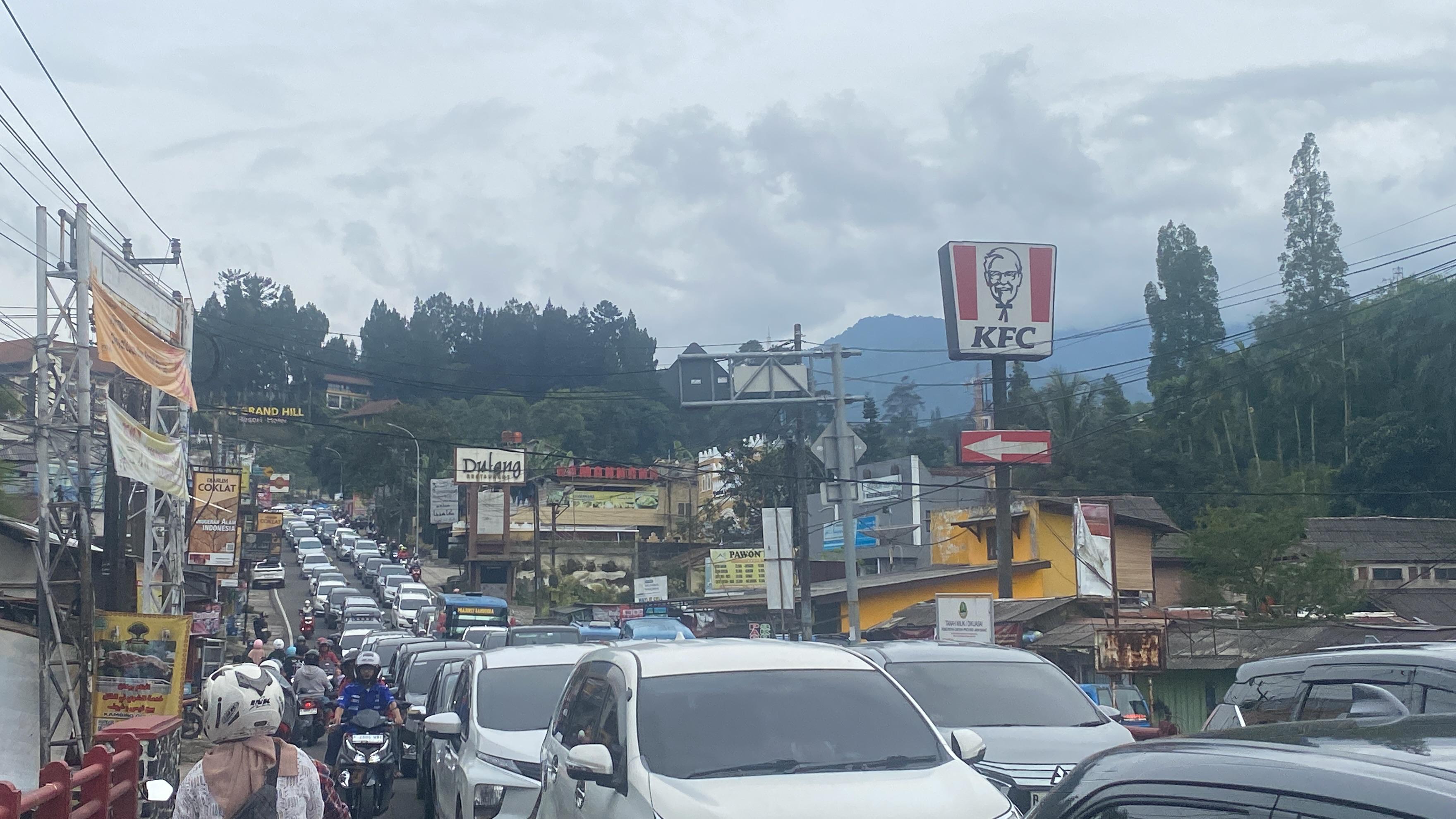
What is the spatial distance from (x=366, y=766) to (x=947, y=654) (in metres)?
5.39

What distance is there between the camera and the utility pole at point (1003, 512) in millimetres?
27969

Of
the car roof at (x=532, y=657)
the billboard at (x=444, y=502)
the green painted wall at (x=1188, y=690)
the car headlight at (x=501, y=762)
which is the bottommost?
the green painted wall at (x=1188, y=690)

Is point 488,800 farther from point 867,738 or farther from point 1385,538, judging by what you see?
point 1385,538

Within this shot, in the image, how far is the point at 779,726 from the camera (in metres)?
6.48

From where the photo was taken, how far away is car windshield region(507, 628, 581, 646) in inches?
885

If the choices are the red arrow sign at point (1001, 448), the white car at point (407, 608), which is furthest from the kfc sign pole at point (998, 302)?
the white car at point (407, 608)

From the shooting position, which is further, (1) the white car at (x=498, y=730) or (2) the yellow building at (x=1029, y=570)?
(2) the yellow building at (x=1029, y=570)

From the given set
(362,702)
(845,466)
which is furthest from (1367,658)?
(845,466)

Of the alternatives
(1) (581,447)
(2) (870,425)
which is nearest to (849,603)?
(2) (870,425)

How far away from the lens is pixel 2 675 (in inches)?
649

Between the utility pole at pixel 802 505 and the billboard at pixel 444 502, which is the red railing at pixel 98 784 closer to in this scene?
the utility pole at pixel 802 505

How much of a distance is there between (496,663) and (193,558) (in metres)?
27.5

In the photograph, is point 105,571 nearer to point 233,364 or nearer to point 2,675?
point 2,675

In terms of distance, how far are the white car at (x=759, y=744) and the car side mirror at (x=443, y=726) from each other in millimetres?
2611
